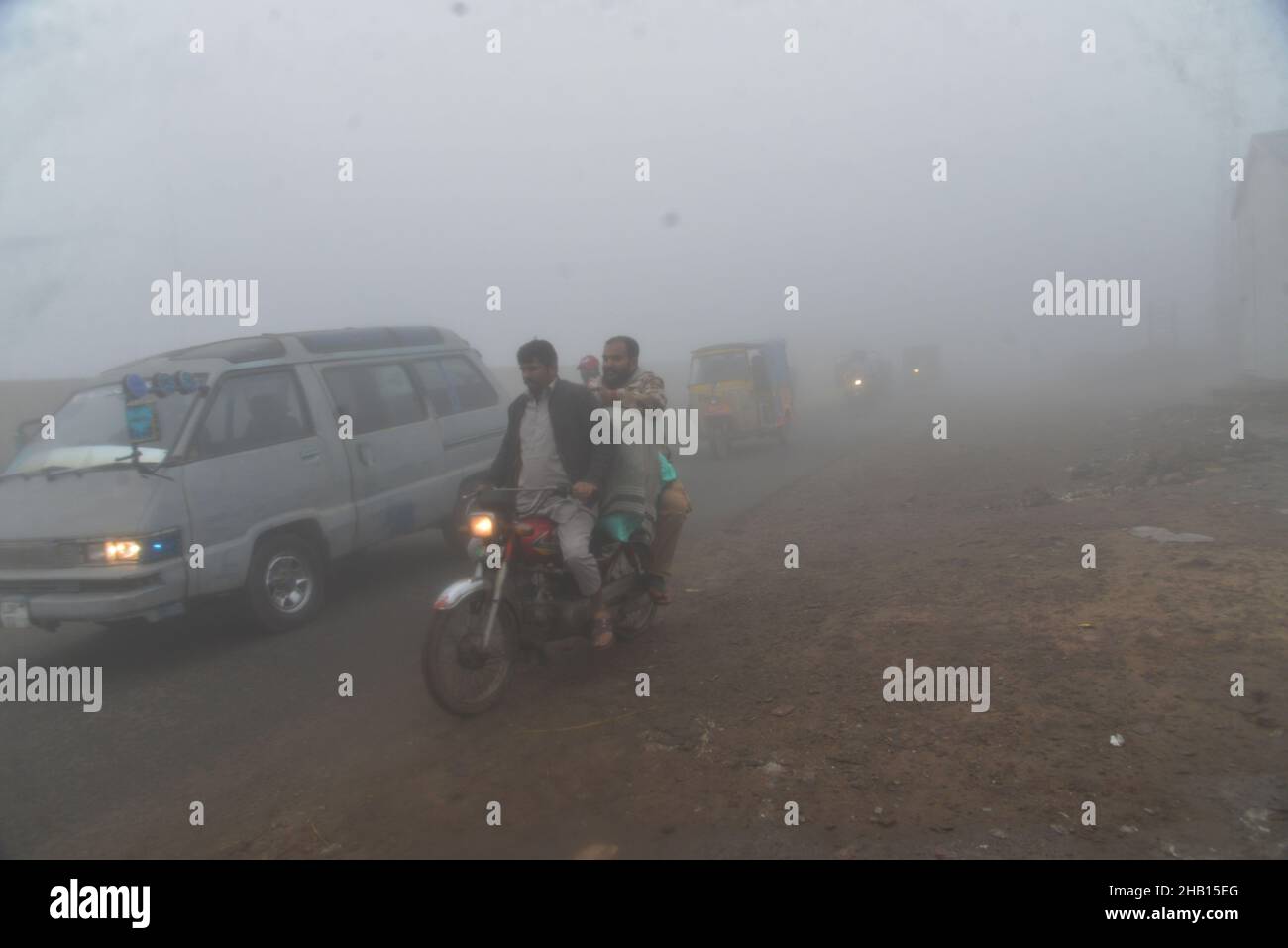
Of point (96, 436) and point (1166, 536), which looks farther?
point (1166, 536)

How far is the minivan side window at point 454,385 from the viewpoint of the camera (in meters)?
8.93

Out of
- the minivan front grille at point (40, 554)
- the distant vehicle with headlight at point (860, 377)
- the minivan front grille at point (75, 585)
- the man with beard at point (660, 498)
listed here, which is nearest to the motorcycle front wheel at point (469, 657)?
the man with beard at point (660, 498)

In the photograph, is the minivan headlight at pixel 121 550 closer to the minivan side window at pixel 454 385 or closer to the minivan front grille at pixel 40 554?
the minivan front grille at pixel 40 554

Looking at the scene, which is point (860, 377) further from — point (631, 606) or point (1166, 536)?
point (631, 606)

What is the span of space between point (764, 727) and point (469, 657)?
1.58 metres

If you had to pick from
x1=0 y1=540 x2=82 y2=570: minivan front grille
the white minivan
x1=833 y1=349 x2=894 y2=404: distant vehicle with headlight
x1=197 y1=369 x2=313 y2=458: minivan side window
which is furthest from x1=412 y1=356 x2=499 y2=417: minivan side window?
x1=833 y1=349 x2=894 y2=404: distant vehicle with headlight

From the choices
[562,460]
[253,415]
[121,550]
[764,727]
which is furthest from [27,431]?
[764,727]

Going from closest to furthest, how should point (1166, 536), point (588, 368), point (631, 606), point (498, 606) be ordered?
point (498, 606) → point (631, 606) → point (1166, 536) → point (588, 368)

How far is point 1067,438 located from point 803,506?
346 inches

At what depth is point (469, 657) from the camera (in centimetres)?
488

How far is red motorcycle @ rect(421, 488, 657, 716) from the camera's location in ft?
15.8

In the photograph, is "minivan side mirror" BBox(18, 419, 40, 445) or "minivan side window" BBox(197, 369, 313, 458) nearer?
"minivan side window" BBox(197, 369, 313, 458)

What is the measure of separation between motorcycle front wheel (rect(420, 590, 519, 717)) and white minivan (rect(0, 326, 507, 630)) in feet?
8.42

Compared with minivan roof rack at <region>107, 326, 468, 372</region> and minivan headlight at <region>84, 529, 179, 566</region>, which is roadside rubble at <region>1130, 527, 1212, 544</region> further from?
minivan headlight at <region>84, 529, 179, 566</region>
